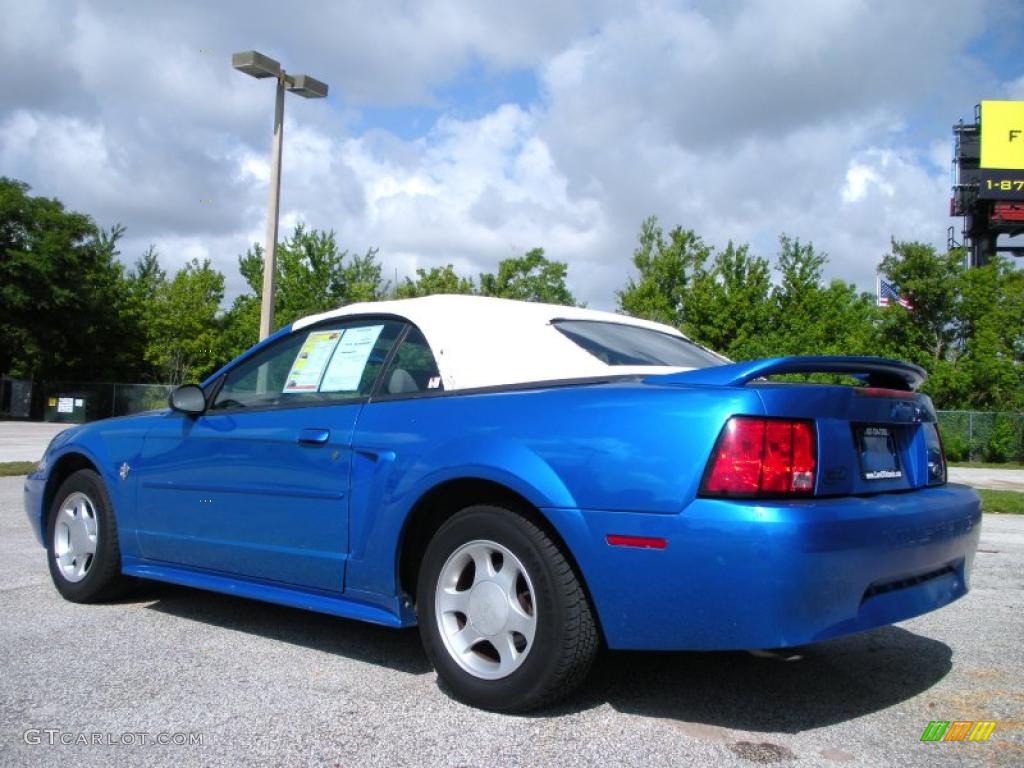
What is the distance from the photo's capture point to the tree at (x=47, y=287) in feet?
129

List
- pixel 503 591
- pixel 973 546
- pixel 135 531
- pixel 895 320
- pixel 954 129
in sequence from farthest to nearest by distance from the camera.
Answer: pixel 954 129
pixel 895 320
pixel 135 531
pixel 973 546
pixel 503 591

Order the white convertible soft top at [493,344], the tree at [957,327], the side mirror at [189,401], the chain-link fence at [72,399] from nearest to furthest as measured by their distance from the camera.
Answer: the white convertible soft top at [493,344] → the side mirror at [189,401] → the tree at [957,327] → the chain-link fence at [72,399]

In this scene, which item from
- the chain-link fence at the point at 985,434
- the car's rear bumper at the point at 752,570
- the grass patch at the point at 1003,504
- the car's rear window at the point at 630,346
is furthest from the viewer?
the chain-link fence at the point at 985,434

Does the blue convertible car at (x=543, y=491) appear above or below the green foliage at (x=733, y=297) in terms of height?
below

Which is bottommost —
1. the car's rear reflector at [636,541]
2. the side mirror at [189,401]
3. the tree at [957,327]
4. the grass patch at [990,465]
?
the grass patch at [990,465]

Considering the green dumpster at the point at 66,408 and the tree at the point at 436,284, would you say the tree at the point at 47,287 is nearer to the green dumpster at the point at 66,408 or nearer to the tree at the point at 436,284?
the green dumpster at the point at 66,408

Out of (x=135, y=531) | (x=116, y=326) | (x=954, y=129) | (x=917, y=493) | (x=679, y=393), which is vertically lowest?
(x=135, y=531)

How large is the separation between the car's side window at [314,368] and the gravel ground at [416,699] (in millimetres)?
1133

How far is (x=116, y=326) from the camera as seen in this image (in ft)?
151

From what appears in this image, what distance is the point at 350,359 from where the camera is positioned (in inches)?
167

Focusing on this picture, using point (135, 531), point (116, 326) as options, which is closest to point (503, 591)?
point (135, 531)

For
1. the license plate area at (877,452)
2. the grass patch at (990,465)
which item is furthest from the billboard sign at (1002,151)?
the license plate area at (877,452)

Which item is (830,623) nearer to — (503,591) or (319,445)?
(503,591)

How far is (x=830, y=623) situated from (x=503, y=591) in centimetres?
109
